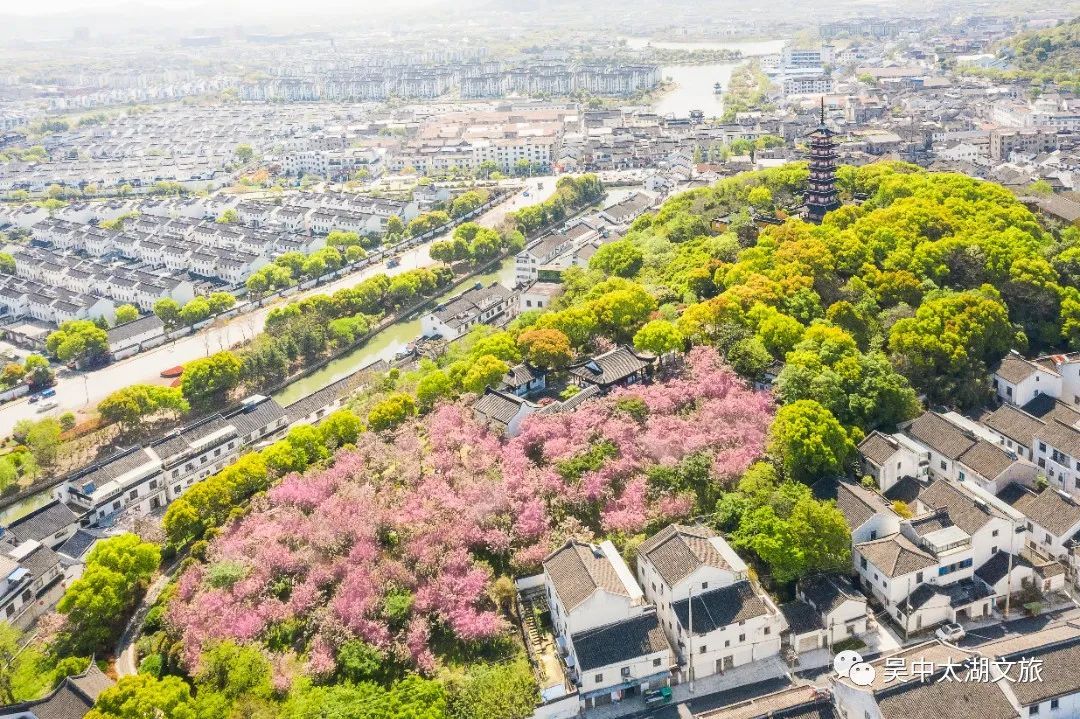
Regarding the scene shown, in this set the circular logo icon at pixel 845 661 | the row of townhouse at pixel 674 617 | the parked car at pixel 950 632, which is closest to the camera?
the circular logo icon at pixel 845 661

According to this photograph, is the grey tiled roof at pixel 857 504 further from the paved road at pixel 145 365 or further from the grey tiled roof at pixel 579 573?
the paved road at pixel 145 365

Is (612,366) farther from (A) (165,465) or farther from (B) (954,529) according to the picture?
(A) (165,465)

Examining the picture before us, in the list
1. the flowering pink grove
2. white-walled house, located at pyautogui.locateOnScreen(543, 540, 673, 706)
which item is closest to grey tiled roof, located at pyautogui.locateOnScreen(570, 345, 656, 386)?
the flowering pink grove

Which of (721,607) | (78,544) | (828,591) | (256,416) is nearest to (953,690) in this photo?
(828,591)

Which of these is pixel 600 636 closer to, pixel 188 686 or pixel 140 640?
pixel 188 686

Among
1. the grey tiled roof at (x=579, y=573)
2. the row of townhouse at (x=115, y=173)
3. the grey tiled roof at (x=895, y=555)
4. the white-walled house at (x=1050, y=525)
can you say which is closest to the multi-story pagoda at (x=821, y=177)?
the white-walled house at (x=1050, y=525)
